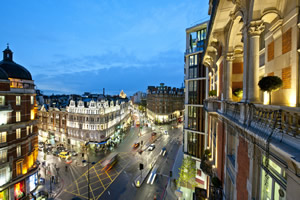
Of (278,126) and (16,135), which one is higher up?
→ (278,126)

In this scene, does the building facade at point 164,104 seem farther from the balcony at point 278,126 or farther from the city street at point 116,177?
the balcony at point 278,126

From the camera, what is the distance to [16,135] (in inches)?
778

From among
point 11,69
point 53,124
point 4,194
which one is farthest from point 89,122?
point 4,194

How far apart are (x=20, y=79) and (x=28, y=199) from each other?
20550 millimetres

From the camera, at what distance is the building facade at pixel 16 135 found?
708 inches

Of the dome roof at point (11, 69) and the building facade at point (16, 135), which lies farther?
the dome roof at point (11, 69)

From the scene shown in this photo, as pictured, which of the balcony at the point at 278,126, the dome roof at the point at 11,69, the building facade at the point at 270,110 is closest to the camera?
the balcony at the point at 278,126

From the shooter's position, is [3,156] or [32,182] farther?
[32,182]

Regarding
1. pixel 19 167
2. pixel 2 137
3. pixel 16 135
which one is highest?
pixel 2 137

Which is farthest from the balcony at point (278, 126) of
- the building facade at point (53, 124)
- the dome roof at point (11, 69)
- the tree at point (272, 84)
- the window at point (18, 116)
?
the building facade at point (53, 124)

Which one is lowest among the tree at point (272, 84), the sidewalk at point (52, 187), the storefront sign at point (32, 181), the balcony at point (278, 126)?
the sidewalk at point (52, 187)

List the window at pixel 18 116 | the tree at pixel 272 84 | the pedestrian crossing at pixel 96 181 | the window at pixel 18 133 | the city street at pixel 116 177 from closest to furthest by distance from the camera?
the tree at pixel 272 84 < the window at pixel 18 133 < the window at pixel 18 116 < the city street at pixel 116 177 < the pedestrian crossing at pixel 96 181

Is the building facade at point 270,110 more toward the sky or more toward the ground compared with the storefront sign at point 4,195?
more toward the sky

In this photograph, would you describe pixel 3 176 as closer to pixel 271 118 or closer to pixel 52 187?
pixel 52 187
